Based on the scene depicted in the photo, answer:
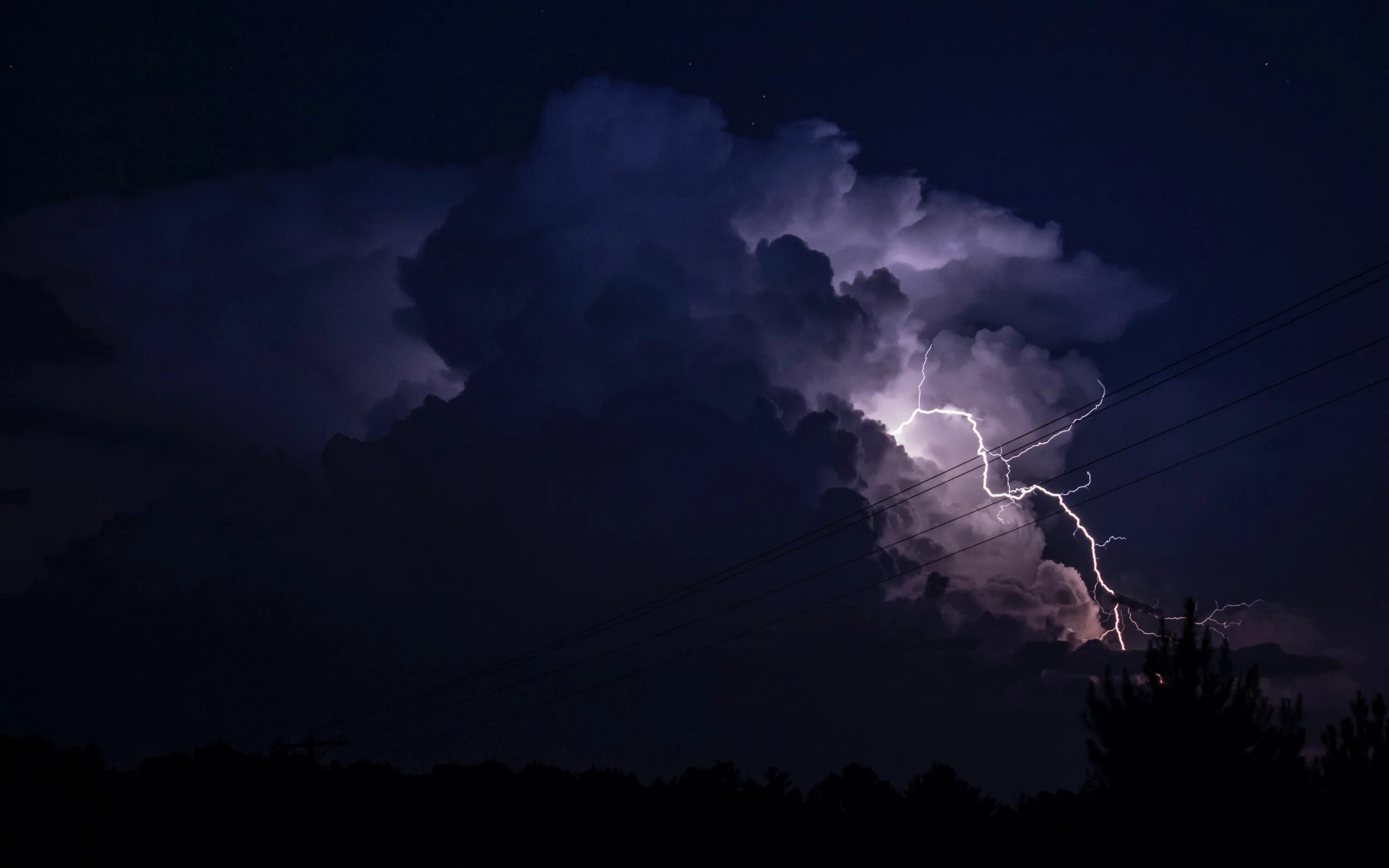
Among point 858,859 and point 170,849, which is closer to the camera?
point 170,849

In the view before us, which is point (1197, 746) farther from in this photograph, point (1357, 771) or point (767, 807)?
point (767, 807)

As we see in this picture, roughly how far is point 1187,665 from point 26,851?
85.4 feet

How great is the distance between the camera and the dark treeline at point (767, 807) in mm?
22172

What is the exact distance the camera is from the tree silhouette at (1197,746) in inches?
867

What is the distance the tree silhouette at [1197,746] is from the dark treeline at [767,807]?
0.04 m

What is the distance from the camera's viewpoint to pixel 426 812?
122 ft

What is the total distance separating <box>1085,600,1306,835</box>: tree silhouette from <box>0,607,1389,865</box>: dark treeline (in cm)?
4

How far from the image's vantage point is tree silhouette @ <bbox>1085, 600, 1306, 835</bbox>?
22.0 meters

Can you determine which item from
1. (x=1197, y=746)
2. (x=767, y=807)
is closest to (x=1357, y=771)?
(x=1197, y=746)

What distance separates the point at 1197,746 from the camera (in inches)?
893

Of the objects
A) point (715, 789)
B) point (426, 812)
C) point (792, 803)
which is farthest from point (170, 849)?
point (792, 803)

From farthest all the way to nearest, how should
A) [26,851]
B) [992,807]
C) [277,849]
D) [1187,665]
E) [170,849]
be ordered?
[992,807] < [277,849] < [170,849] < [26,851] < [1187,665]

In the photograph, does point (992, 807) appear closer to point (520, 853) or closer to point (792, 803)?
point (792, 803)

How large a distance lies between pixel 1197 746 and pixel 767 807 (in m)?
20.6
